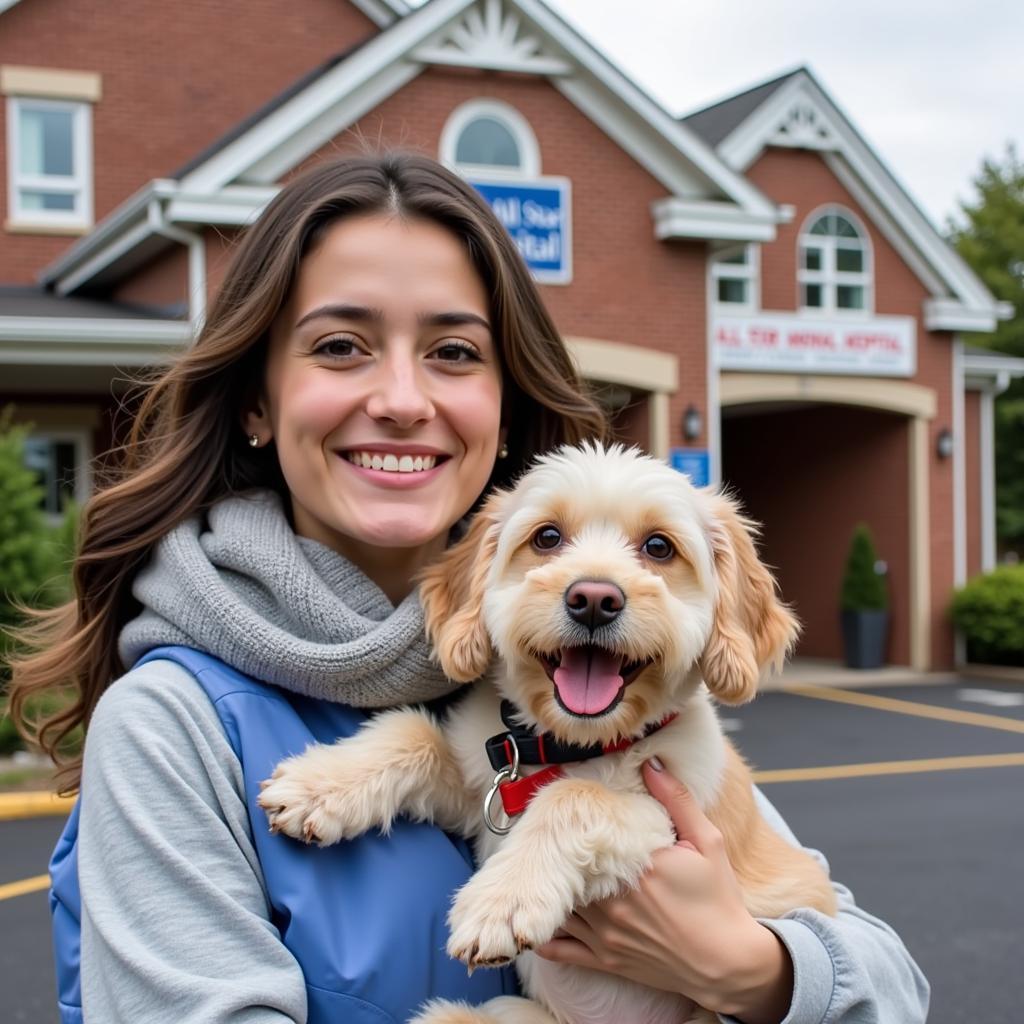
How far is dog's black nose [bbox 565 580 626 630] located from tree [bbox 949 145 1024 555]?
40170 mm

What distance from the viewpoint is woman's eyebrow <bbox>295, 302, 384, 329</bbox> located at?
2100 mm

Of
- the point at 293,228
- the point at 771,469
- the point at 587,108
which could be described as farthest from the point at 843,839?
the point at 771,469

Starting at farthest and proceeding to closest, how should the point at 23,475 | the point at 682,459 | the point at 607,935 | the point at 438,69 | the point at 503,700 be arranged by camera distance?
the point at 682,459
the point at 438,69
the point at 23,475
the point at 503,700
the point at 607,935

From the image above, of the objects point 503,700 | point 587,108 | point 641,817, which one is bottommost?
point 641,817

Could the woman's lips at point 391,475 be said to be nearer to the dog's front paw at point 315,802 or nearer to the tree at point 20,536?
the dog's front paw at point 315,802

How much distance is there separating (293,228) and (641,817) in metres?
1.19

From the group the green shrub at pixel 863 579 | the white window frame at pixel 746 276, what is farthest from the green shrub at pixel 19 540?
the green shrub at pixel 863 579

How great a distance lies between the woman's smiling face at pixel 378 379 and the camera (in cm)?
212

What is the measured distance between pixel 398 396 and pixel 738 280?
1567cm

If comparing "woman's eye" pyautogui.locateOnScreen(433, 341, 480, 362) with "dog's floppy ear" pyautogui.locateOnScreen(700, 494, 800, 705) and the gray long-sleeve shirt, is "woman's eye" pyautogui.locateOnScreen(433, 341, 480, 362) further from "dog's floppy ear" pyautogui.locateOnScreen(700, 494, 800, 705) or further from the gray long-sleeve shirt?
the gray long-sleeve shirt

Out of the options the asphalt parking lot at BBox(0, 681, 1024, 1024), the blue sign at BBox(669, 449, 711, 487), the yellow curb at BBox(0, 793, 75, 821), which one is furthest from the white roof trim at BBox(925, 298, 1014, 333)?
A: the yellow curb at BBox(0, 793, 75, 821)

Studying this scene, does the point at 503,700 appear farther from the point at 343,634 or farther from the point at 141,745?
the point at 141,745

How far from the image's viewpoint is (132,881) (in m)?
1.69

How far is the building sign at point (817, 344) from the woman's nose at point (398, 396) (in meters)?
14.7
